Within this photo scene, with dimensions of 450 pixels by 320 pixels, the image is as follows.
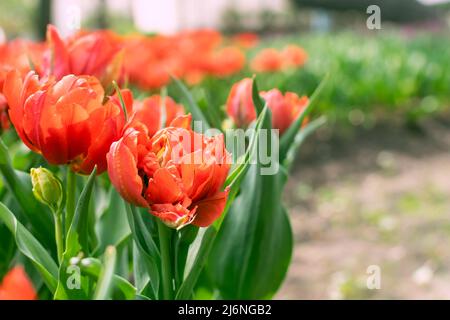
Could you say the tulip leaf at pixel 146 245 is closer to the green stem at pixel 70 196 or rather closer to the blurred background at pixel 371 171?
the green stem at pixel 70 196

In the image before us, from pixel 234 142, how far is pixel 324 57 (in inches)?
200

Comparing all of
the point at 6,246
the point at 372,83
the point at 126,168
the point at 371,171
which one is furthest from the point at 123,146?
the point at 372,83

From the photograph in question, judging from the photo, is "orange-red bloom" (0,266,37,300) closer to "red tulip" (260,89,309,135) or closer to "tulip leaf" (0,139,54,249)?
"tulip leaf" (0,139,54,249)

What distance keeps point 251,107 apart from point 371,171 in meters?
3.47

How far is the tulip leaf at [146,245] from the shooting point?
774mm

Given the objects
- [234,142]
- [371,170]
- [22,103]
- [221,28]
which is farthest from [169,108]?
[221,28]

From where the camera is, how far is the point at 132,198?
70 cm

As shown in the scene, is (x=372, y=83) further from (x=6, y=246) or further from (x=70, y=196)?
(x=70, y=196)

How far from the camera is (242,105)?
105 centimetres

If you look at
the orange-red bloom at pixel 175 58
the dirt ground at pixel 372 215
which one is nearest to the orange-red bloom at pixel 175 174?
the orange-red bloom at pixel 175 58

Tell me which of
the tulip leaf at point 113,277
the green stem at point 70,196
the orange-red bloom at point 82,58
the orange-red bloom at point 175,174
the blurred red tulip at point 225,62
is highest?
the orange-red bloom at point 82,58

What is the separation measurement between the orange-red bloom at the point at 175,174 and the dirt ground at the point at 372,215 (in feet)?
5.88

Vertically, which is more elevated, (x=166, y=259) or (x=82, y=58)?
(x=82, y=58)

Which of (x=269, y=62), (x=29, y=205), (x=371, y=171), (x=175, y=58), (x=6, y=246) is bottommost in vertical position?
(x=371, y=171)
